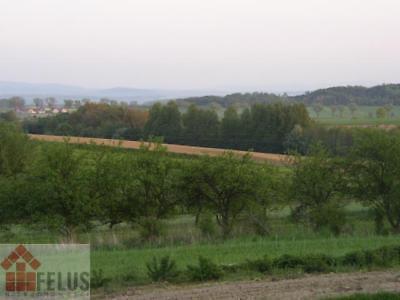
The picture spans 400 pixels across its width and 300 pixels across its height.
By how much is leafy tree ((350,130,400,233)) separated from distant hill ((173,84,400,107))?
93.3m

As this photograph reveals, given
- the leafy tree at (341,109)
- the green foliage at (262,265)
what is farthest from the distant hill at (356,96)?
the green foliage at (262,265)

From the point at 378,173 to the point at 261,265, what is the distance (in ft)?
48.4

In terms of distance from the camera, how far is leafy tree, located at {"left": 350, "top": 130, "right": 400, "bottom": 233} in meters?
24.5

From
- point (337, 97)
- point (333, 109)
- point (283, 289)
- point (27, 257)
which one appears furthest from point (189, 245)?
point (337, 97)

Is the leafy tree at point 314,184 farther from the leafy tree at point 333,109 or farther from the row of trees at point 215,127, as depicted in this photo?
the leafy tree at point 333,109

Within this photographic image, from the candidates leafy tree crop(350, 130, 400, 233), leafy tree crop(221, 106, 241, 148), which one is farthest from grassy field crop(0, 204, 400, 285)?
leafy tree crop(221, 106, 241, 148)

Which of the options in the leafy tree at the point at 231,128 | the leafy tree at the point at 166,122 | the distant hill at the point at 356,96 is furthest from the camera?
the distant hill at the point at 356,96

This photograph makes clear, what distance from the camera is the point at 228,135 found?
233ft

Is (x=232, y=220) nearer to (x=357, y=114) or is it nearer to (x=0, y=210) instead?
(x=0, y=210)

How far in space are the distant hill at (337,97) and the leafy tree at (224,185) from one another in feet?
310

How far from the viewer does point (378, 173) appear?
82.2ft

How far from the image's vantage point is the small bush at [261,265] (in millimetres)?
11557

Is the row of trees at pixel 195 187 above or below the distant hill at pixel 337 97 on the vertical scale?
below

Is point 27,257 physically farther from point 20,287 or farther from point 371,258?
point 371,258
